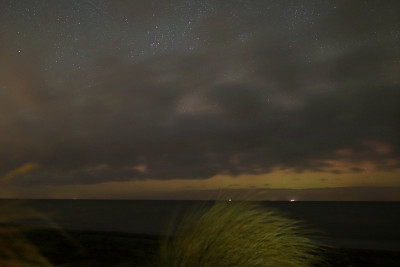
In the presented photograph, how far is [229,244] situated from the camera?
496 centimetres

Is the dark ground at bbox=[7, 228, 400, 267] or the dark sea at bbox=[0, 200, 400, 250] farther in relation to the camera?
the dark sea at bbox=[0, 200, 400, 250]

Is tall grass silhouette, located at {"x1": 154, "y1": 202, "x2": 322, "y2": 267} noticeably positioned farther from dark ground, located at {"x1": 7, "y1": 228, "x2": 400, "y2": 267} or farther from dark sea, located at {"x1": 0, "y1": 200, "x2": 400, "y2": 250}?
dark ground, located at {"x1": 7, "y1": 228, "x2": 400, "y2": 267}

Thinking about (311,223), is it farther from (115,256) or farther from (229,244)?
(229,244)

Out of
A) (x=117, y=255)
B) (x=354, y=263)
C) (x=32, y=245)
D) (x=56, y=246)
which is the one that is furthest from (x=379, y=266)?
(x=32, y=245)

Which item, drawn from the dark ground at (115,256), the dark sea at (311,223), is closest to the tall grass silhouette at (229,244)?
the dark sea at (311,223)

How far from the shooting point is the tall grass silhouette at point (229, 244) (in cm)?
482

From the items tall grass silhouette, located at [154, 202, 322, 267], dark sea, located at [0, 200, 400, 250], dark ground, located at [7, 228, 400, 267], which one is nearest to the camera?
tall grass silhouette, located at [154, 202, 322, 267]

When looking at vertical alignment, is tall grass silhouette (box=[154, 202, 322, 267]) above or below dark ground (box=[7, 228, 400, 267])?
above

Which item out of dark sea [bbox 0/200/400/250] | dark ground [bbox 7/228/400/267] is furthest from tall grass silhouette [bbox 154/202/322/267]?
dark ground [bbox 7/228/400/267]

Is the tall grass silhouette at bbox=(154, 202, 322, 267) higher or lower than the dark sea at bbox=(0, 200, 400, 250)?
higher

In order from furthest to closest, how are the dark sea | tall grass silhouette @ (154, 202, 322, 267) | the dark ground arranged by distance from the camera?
1. the dark sea
2. the dark ground
3. tall grass silhouette @ (154, 202, 322, 267)

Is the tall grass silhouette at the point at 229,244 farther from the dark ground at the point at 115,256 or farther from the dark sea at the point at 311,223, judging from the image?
the dark ground at the point at 115,256

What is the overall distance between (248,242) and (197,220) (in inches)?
35.0

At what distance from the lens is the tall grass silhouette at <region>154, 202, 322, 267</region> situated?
4820 millimetres
